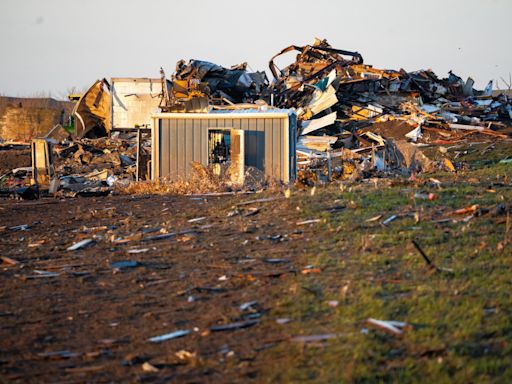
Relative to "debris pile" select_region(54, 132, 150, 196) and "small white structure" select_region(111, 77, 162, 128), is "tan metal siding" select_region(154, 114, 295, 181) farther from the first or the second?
"small white structure" select_region(111, 77, 162, 128)

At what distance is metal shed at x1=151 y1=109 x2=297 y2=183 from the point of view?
16.3 meters

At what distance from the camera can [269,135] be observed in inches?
643

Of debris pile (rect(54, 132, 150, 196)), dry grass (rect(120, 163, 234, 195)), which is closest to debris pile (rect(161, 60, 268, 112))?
debris pile (rect(54, 132, 150, 196))

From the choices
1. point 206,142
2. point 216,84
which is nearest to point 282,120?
point 206,142

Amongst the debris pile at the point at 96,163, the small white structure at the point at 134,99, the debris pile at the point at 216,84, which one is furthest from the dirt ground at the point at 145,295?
the small white structure at the point at 134,99

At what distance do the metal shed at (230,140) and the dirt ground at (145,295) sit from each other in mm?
5403

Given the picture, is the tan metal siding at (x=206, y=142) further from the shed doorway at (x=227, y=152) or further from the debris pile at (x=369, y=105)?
the debris pile at (x=369, y=105)

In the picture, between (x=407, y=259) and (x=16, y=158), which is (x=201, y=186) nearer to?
(x=407, y=259)

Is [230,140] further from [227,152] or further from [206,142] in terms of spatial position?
[206,142]

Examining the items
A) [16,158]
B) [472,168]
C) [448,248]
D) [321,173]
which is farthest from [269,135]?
[16,158]

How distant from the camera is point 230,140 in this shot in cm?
1691

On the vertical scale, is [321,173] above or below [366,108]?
below

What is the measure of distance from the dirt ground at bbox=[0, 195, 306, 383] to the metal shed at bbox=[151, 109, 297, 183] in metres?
5.40

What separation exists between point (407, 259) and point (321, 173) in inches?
399
